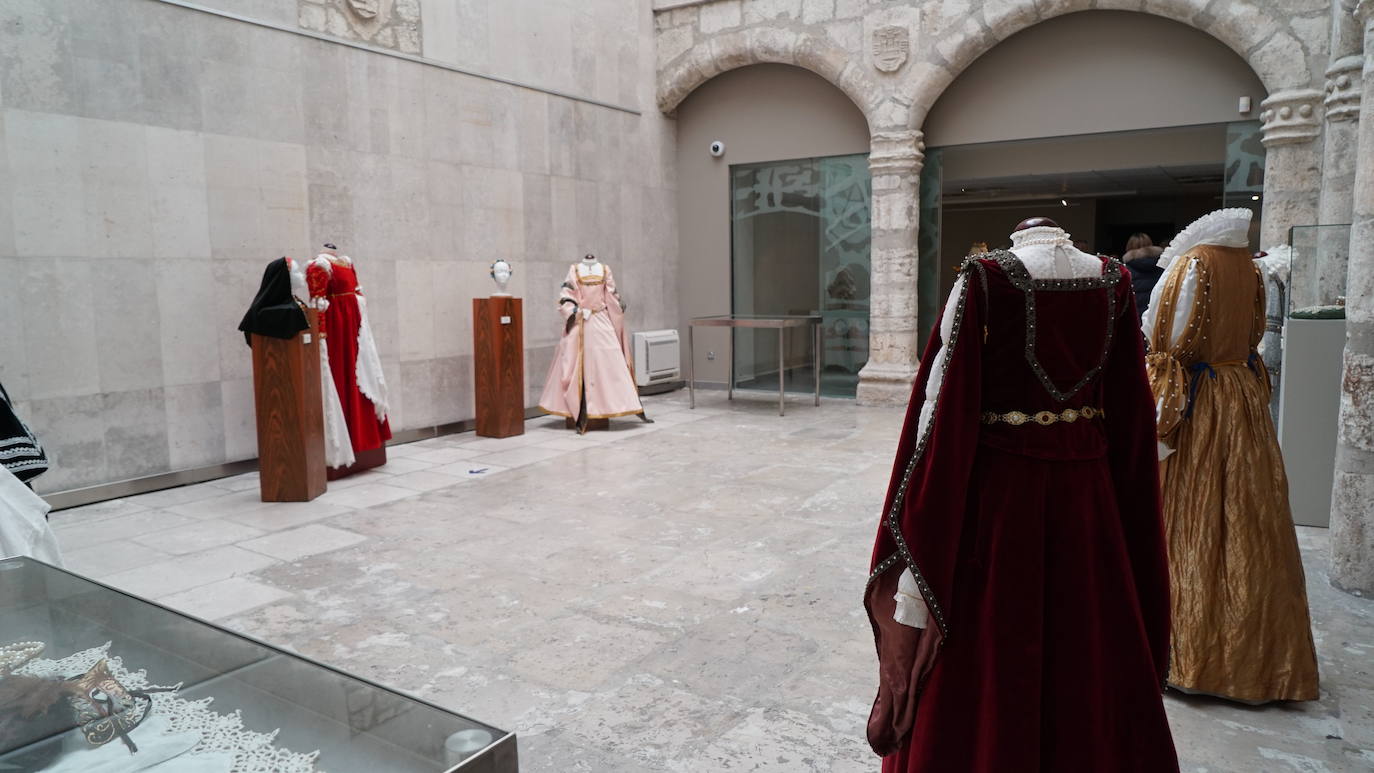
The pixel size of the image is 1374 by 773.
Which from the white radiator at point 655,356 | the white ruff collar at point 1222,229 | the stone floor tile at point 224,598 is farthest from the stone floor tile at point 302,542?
the white radiator at point 655,356

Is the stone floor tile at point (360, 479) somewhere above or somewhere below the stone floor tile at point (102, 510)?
above

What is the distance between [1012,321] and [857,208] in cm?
755

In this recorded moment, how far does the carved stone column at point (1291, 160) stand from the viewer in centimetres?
641

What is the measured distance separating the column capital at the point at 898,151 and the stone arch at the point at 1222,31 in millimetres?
690

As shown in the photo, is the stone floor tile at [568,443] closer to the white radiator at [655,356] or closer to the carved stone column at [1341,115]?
the white radiator at [655,356]

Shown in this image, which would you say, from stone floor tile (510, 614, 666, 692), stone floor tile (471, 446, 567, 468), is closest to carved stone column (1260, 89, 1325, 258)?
stone floor tile (471, 446, 567, 468)

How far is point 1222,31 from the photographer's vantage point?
6.77 meters

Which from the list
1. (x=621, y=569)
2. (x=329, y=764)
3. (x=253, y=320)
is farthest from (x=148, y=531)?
(x=329, y=764)

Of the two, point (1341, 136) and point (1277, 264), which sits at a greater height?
point (1341, 136)

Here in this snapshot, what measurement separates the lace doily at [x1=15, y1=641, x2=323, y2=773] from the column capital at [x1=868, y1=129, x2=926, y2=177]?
773cm

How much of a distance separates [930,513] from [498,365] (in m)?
5.78

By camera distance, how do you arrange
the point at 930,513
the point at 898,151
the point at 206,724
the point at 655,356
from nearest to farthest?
the point at 206,724
the point at 930,513
the point at 898,151
the point at 655,356

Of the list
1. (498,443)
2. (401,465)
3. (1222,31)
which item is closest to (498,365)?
(498,443)

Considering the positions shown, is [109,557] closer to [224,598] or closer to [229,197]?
[224,598]
